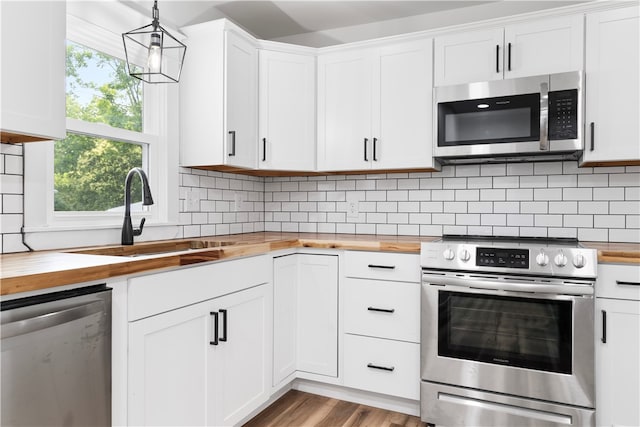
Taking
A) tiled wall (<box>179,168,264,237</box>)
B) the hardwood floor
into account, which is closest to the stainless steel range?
the hardwood floor

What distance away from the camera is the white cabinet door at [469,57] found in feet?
8.05

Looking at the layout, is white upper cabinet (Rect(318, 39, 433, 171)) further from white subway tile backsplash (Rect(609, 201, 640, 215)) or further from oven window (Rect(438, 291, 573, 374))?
white subway tile backsplash (Rect(609, 201, 640, 215))

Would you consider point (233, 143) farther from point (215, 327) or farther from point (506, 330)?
point (506, 330)

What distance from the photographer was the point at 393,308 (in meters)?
2.40

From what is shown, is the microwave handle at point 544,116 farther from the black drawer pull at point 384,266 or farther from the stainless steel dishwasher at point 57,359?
the stainless steel dishwasher at point 57,359

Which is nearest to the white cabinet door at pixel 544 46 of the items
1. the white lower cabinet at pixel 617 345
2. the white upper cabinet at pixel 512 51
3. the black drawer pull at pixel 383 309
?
the white upper cabinet at pixel 512 51

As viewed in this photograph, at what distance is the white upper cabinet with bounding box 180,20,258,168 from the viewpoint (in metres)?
2.53

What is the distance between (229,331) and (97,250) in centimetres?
70

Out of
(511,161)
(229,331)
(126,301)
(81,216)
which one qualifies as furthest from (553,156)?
(81,216)

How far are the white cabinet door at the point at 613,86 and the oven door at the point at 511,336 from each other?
0.79 metres

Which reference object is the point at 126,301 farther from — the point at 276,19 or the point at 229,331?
the point at 276,19

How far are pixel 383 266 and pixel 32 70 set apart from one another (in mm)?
1833

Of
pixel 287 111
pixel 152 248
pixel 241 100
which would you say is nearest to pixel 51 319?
pixel 152 248

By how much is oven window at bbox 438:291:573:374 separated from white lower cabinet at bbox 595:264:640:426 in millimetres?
150
